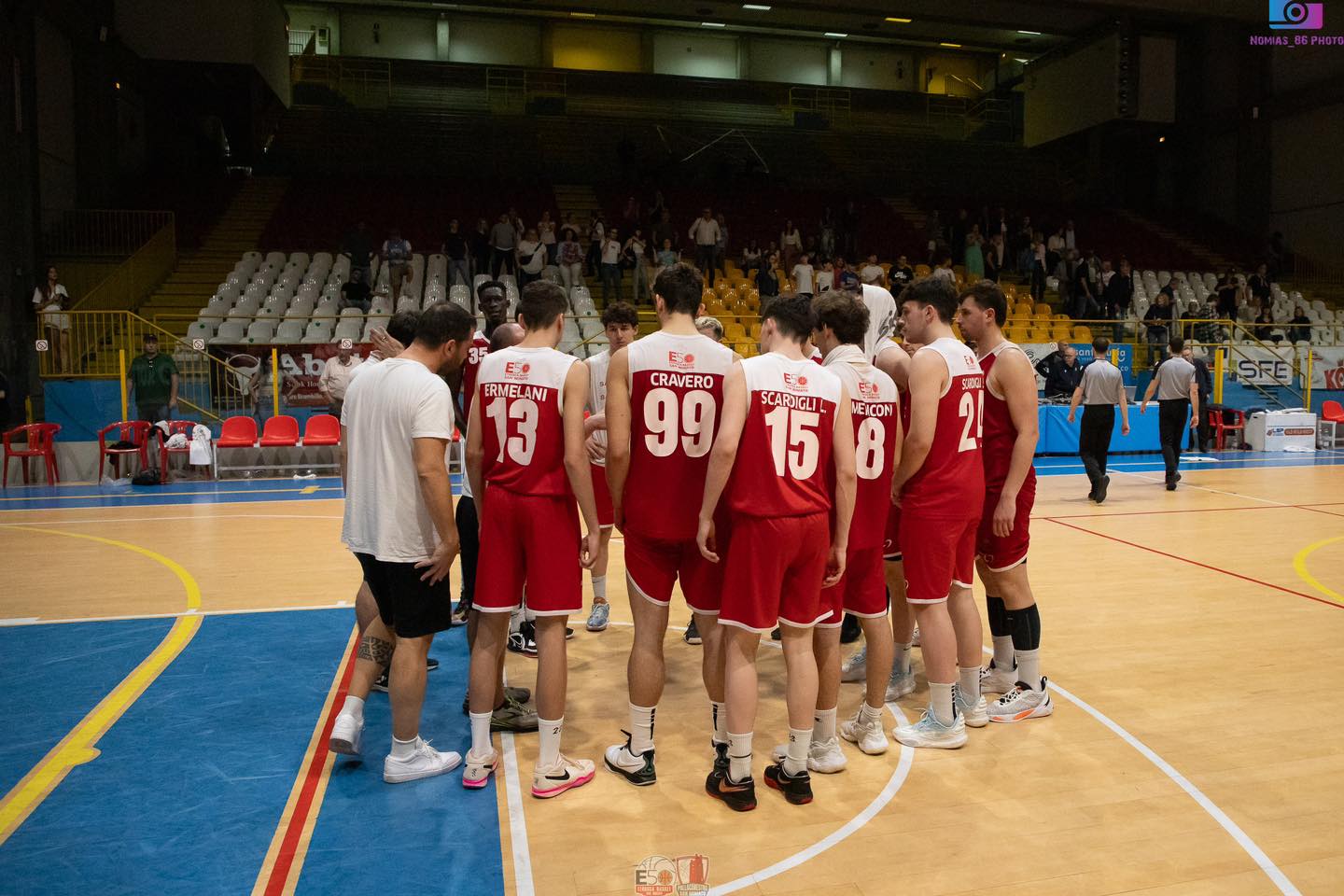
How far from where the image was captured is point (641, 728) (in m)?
4.23

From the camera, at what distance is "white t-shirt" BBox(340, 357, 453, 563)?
414cm

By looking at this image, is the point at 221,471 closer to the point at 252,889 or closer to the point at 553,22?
the point at 252,889

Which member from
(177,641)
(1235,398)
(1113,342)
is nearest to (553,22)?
(1113,342)

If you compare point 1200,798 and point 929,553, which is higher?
point 929,553

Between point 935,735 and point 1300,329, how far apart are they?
22.4 m

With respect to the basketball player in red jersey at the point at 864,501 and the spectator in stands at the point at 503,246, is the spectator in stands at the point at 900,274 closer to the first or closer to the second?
the spectator in stands at the point at 503,246

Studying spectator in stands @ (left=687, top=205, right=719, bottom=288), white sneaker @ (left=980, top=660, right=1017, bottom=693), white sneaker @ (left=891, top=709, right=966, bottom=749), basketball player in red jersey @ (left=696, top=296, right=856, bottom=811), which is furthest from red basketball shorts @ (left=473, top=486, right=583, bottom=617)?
spectator in stands @ (left=687, top=205, right=719, bottom=288)

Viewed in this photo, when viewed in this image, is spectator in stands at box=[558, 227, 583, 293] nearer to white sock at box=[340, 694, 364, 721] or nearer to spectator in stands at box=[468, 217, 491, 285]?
spectator in stands at box=[468, 217, 491, 285]

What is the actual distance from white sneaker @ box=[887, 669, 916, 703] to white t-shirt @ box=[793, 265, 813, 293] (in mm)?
15134

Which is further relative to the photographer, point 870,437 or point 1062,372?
point 1062,372

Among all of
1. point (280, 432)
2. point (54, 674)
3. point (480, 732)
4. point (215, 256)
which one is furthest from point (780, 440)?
point (215, 256)

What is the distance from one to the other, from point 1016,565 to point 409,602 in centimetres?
308

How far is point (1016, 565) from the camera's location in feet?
16.5

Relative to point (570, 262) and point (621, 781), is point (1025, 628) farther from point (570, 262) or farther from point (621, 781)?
point (570, 262)
